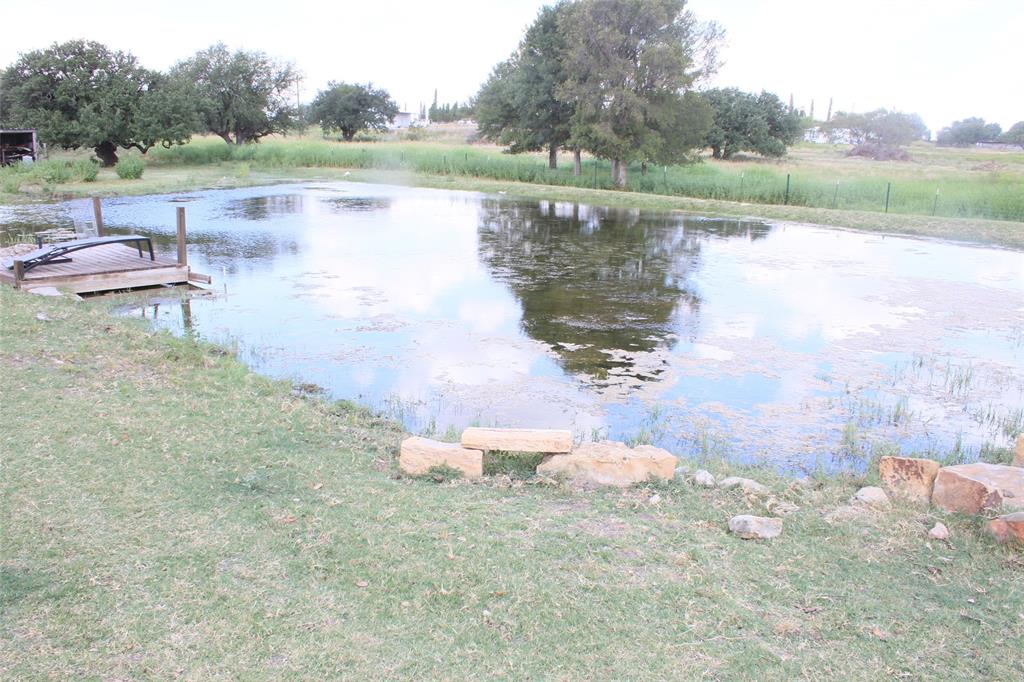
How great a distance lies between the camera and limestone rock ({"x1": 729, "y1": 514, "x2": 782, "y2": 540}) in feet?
14.1

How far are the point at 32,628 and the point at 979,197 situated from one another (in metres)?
25.4

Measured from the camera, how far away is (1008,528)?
424cm

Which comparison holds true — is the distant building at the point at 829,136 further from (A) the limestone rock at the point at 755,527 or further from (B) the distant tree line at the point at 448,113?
(A) the limestone rock at the point at 755,527

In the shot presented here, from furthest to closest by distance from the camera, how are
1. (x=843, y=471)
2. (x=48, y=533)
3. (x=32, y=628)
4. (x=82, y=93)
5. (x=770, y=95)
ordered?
(x=770, y=95)
(x=82, y=93)
(x=843, y=471)
(x=48, y=533)
(x=32, y=628)

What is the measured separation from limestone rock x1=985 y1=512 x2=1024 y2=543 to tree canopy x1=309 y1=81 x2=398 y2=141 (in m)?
62.7

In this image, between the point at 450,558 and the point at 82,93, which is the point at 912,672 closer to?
the point at 450,558

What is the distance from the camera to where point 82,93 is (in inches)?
1489

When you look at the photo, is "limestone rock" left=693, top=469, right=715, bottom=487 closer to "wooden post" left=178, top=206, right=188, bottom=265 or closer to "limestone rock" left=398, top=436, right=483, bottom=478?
"limestone rock" left=398, top=436, right=483, bottom=478

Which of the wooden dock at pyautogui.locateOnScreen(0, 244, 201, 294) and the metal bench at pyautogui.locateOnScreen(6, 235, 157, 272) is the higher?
the metal bench at pyautogui.locateOnScreen(6, 235, 157, 272)

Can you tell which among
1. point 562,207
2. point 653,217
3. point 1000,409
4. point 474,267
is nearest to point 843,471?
point 1000,409

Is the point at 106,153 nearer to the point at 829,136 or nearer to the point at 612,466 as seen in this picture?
the point at 612,466

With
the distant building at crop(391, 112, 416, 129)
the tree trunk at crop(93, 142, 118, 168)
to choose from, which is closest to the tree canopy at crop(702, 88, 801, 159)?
the tree trunk at crop(93, 142, 118, 168)

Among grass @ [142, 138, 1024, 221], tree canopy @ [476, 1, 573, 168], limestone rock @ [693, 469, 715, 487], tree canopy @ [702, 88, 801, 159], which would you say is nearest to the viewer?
limestone rock @ [693, 469, 715, 487]

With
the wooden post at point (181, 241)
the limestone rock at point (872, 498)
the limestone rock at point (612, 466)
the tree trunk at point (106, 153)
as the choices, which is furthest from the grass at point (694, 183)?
the limestone rock at point (612, 466)
